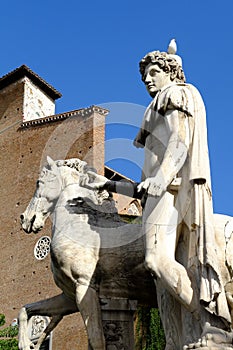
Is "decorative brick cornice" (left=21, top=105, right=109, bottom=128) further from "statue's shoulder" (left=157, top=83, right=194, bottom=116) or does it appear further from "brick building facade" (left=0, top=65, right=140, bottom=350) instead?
"statue's shoulder" (left=157, top=83, right=194, bottom=116)

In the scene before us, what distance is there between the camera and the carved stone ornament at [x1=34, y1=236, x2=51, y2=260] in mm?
27000

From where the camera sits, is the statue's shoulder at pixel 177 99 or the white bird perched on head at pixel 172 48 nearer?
the statue's shoulder at pixel 177 99

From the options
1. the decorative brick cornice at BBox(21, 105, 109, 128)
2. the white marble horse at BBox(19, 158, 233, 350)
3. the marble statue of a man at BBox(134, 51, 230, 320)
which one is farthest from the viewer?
the decorative brick cornice at BBox(21, 105, 109, 128)

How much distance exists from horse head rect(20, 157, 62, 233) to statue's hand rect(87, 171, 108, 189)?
0.93ft

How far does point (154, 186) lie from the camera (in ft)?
14.5

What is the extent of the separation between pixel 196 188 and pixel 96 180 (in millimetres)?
1323

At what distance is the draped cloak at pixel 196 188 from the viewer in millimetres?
4059

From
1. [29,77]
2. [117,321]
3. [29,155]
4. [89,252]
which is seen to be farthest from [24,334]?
[29,77]

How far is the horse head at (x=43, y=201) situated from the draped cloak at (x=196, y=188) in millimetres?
1102

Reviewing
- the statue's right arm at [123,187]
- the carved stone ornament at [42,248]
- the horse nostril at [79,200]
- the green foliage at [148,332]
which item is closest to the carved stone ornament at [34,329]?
the horse nostril at [79,200]

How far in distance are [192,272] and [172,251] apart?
19 centimetres

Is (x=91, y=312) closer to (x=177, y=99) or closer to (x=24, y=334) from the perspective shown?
(x=24, y=334)

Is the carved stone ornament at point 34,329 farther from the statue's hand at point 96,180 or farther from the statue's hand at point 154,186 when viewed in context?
the statue's hand at point 154,186

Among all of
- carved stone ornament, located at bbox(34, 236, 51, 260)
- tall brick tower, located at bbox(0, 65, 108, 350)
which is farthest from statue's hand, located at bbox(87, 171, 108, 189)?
carved stone ornament, located at bbox(34, 236, 51, 260)
